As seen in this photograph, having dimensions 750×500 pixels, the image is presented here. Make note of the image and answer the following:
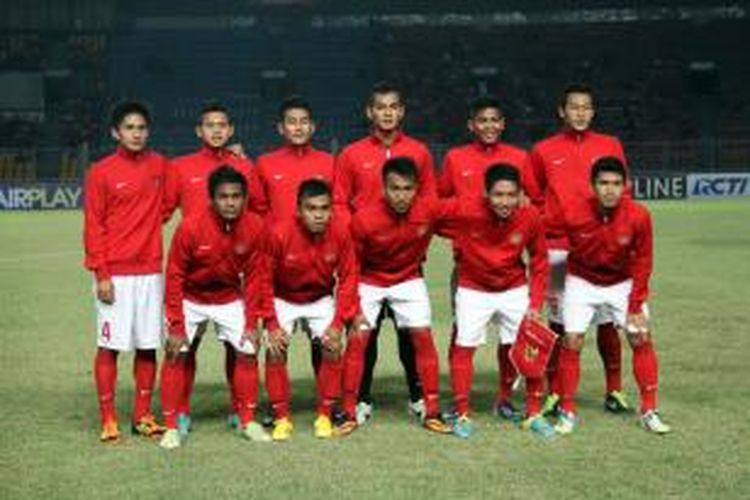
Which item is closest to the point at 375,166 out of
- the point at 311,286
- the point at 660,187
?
the point at 311,286

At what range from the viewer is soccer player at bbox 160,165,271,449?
7078 mm

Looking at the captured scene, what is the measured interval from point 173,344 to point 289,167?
1494 millimetres

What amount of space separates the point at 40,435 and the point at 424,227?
276 cm

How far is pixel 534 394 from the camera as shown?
7.45 m

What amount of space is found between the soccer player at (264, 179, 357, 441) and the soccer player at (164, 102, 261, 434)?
1.46 ft

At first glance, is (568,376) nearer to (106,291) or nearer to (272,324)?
(272,324)

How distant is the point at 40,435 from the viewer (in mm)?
7359

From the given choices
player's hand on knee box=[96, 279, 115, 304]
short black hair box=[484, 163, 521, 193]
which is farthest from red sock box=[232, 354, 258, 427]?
short black hair box=[484, 163, 521, 193]

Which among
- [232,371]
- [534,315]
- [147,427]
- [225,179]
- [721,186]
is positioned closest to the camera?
[225,179]

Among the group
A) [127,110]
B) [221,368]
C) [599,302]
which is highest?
[127,110]

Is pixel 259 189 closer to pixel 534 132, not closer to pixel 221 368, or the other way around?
pixel 221 368

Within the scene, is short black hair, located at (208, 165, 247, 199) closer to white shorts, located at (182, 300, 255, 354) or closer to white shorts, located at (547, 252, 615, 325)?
white shorts, located at (182, 300, 255, 354)

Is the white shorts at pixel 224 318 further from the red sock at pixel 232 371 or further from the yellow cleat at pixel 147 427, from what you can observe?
the yellow cleat at pixel 147 427

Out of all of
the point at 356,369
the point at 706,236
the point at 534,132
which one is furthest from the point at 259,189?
the point at 534,132
